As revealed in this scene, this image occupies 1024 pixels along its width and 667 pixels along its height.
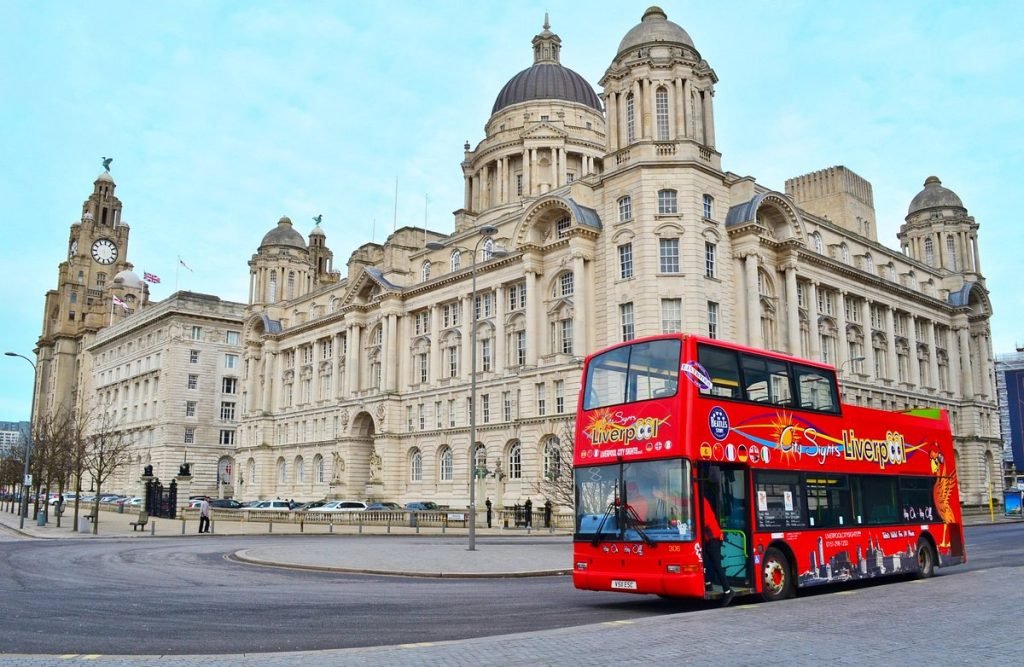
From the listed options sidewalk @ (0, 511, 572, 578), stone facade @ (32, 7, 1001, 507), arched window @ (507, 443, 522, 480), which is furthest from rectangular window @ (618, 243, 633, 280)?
sidewalk @ (0, 511, 572, 578)

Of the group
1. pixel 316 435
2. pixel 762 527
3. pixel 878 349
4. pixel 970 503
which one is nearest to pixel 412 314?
pixel 316 435

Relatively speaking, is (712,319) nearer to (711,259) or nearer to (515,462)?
(711,259)

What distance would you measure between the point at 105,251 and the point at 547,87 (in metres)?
99.9

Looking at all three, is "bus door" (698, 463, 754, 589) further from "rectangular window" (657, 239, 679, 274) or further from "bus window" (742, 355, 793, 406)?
"rectangular window" (657, 239, 679, 274)

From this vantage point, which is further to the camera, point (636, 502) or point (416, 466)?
point (416, 466)

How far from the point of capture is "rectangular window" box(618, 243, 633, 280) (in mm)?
51022

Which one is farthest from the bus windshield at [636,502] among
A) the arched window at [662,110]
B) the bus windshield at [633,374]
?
the arched window at [662,110]

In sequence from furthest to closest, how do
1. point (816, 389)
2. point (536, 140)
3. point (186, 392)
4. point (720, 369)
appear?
point (186, 392), point (536, 140), point (816, 389), point (720, 369)

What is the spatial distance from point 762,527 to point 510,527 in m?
35.9

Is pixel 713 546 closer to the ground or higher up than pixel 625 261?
closer to the ground

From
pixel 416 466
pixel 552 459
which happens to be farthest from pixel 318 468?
pixel 552 459

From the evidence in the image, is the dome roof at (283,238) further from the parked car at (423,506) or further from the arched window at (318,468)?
→ the parked car at (423,506)

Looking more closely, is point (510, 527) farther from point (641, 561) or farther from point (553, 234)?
point (641, 561)

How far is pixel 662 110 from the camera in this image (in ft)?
170
